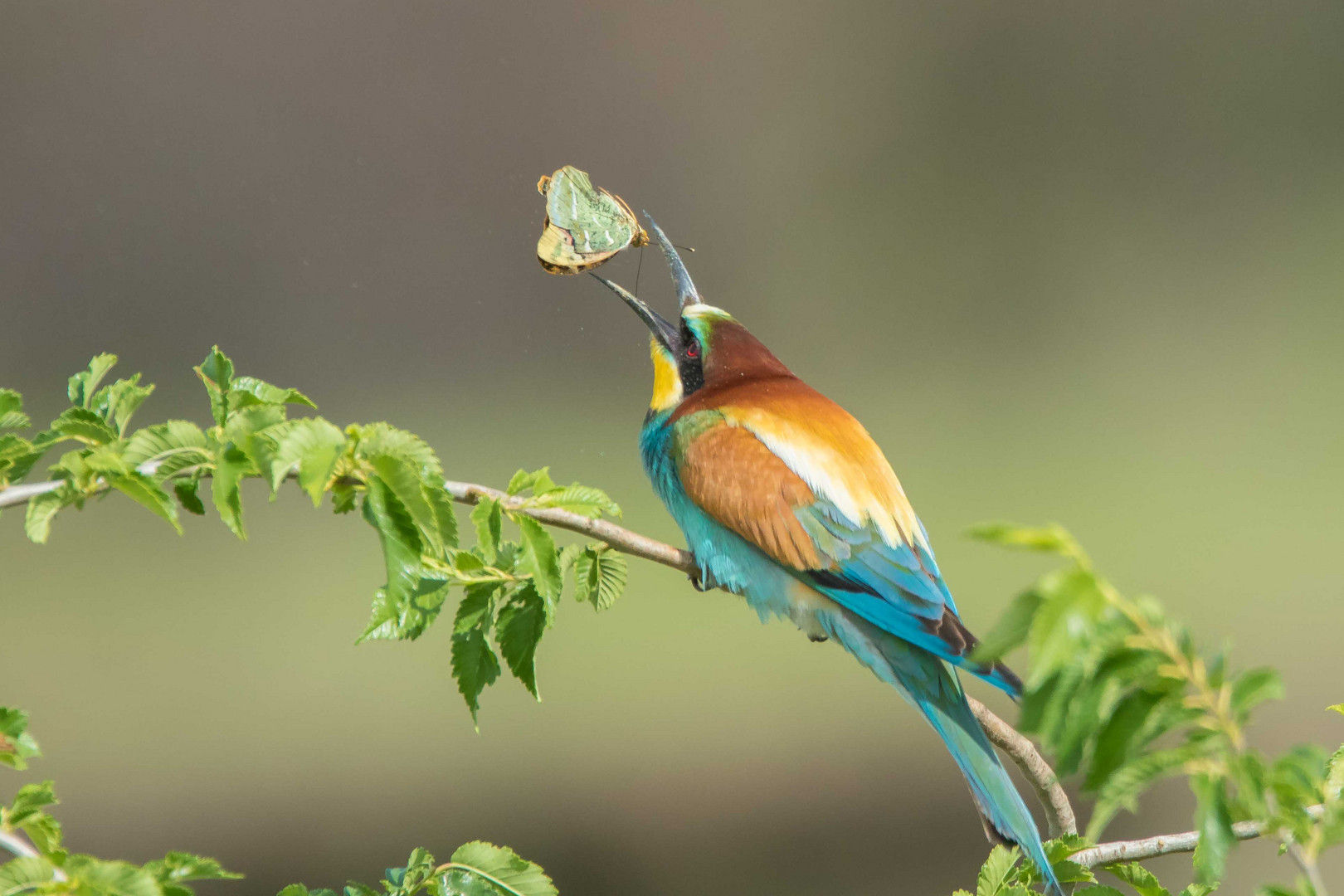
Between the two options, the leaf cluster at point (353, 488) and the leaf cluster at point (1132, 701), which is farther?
the leaf cluster at point (353, 488)

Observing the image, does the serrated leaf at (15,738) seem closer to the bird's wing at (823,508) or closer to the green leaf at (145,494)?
the green leaf at (145,494)

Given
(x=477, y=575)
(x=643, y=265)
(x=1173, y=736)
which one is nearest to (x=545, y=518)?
(x=477, y=575)

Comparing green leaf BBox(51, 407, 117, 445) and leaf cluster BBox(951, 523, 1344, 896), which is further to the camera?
green leaf BBox(51, 407, 117, 445)

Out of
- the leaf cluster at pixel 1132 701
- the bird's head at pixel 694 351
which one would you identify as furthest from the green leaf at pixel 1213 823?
the bird's head at pixel 694 351

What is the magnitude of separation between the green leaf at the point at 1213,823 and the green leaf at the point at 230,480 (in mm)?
420

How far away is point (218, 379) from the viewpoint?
654 mm

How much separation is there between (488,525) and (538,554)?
3 centimetres

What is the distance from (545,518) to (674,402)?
27.6 inches

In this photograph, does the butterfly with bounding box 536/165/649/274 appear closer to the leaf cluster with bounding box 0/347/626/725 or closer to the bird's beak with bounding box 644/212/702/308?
the bird's beak with bounding box 644/212/702/308

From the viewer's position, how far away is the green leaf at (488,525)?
0.64 metres

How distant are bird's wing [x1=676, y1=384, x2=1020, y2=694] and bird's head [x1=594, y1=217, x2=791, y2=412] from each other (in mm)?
128

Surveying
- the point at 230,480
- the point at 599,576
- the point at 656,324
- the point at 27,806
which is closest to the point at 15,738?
the point at 27,806

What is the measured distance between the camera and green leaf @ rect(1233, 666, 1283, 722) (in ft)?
1.28

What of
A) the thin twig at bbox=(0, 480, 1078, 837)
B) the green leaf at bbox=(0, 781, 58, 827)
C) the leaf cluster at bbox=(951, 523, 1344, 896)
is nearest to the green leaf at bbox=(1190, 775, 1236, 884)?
the leaf cluster at bbox=(951, 523, 1344, 896)
